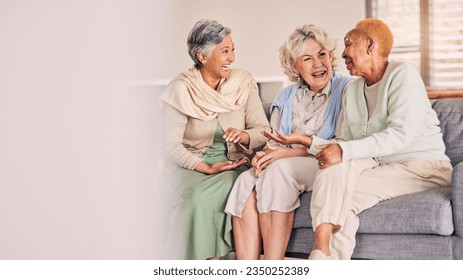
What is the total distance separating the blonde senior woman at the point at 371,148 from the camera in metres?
1.75

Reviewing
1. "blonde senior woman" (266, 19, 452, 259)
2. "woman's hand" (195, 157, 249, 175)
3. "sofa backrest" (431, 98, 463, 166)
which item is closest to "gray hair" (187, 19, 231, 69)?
"woman's hand" (195, 157, 249, 175)

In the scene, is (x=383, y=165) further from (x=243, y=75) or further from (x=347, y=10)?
(x=347, y=10)

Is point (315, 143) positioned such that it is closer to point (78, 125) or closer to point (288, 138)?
point (288, 138)

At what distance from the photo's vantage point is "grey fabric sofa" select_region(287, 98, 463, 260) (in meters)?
1.72

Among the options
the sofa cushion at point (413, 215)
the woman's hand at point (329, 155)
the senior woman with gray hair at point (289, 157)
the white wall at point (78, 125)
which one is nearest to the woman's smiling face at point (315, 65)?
the senior woman with gray hair at point (289, 157)

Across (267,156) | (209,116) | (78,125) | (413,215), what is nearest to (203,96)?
(209,116)

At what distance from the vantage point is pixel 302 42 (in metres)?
2.15

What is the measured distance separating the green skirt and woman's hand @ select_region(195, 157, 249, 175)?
2.5 inches

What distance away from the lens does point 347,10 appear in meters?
4.96

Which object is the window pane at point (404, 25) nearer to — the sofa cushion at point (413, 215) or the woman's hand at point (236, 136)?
the woman's hand at point (236, 136)

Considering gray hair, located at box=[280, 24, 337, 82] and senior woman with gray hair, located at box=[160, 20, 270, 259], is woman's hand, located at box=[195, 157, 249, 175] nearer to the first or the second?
senior woman with gray hair, located at box=[160, 20, 270, 259]

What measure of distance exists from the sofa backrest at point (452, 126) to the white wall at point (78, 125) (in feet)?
4.61
